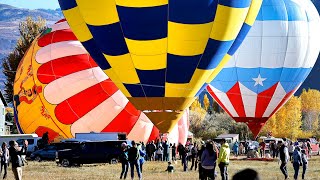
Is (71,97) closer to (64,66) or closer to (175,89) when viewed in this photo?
(64,66)

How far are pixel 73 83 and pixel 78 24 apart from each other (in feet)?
29.5

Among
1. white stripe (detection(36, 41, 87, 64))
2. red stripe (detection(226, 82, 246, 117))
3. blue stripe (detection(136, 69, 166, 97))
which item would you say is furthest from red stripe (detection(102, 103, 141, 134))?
blue stripe (detection(136, 69, 166, 97))

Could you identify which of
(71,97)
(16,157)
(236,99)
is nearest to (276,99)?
(236,99)

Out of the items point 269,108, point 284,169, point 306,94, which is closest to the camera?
point 284,169

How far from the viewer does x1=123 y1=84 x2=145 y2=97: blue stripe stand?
2103 cm

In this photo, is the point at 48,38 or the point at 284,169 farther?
the point at 48,38

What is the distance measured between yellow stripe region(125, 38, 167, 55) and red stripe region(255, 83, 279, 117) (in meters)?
12.9

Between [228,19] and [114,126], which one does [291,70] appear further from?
[228,19]

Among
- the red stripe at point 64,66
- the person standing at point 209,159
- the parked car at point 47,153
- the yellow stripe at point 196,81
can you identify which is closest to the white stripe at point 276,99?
the red stripe at point 64,66

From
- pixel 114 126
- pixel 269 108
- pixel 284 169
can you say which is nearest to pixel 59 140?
pixel 114 126

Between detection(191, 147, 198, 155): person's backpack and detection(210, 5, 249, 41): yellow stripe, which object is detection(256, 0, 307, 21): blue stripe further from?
detection(210, 5, 249, 41): yellow stripe

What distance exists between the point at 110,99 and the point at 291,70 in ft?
25.5

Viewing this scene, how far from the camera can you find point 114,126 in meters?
31.1

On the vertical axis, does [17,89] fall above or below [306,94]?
below
